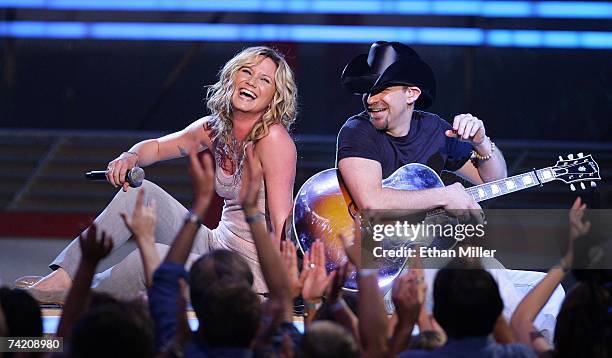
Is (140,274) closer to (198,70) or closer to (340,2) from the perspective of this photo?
(340,2)

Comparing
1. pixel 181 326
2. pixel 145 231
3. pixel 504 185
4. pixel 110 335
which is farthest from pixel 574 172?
pixel 110 335

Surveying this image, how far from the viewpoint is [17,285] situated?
382cm

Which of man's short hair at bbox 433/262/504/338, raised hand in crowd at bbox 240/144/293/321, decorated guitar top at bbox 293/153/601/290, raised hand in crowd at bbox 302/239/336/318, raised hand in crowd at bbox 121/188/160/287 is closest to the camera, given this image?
man's short hair at bbox 433/262/504/338

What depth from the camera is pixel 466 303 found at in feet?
7.27

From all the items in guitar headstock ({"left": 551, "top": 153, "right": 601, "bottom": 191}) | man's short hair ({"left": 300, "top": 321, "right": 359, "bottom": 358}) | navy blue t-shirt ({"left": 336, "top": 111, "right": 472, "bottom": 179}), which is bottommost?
man's short hair ({"left": 300, "top": 321, "right": 359, "bottom": 358})

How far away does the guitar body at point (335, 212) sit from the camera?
3746mm

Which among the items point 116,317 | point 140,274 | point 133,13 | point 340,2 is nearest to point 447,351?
point 116,317

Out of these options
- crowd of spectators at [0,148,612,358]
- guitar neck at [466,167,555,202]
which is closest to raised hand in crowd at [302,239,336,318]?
crowd of spectators at [0,148,612,358]

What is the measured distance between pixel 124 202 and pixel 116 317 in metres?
1.86

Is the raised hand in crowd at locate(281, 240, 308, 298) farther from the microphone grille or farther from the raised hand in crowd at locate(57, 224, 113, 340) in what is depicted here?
the microphone grille

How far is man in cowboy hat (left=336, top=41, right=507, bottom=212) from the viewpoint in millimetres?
3695

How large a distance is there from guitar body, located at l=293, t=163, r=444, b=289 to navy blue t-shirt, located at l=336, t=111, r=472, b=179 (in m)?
0.06

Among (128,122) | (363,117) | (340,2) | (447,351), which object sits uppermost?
(340,2)

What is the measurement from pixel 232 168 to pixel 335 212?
0.40 metres
